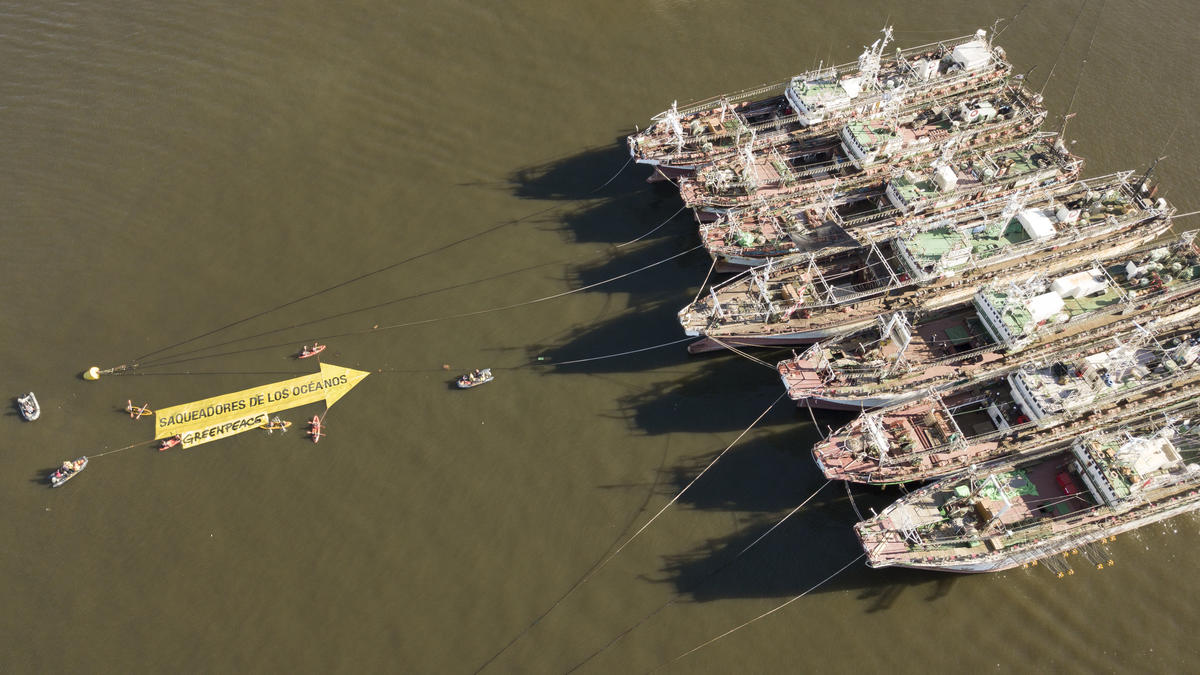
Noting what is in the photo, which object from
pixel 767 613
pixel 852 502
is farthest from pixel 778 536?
pixel 852 502

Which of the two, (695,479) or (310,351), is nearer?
(695,479)

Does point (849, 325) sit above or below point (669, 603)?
above

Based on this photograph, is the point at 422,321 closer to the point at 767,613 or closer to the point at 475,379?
the point at 475,379

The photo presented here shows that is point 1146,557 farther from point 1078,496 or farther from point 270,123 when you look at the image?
point 270,123

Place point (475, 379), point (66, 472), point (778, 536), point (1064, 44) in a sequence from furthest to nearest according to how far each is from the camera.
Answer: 1. point (1064, 44)
2. point (475, 379)
3. point (66, 472)
4. point (778, 536)

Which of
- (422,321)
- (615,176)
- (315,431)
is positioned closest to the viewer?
(315,431)

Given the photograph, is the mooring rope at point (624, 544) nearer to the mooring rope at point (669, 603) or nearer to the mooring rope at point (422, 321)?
the mooring rope at point (669, 603)

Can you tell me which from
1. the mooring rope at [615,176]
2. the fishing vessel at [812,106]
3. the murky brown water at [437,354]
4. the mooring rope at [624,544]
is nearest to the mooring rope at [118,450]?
the murky brown water at [437,354]

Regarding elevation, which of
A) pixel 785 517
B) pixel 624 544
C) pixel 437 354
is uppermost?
pixel 437 354
